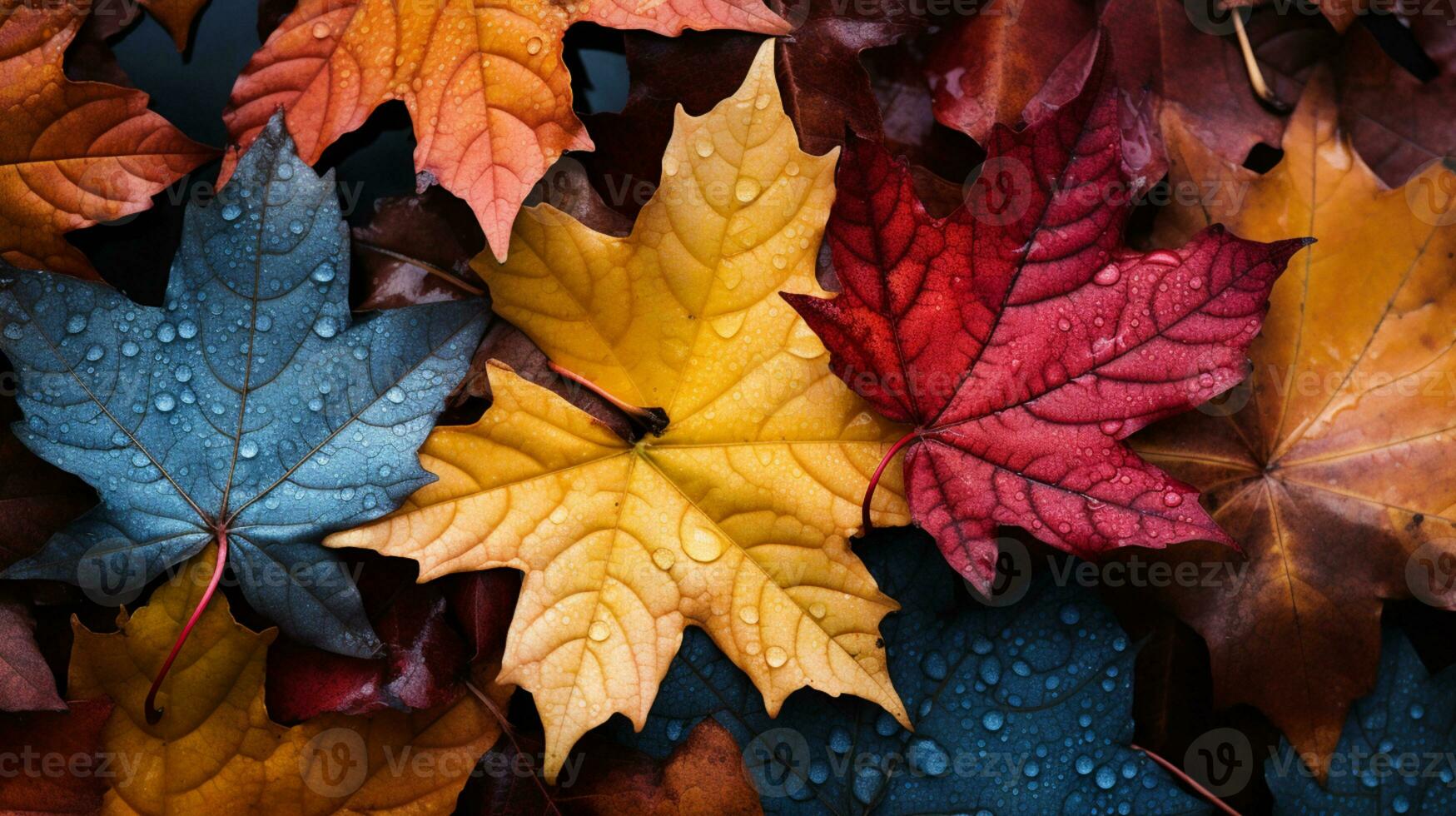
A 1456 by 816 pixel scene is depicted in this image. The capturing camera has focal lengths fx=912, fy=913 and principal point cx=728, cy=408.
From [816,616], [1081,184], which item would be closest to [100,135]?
[816,616]

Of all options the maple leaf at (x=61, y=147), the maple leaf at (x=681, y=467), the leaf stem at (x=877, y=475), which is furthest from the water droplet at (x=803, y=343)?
the maple leaf at (x=61, y=147)

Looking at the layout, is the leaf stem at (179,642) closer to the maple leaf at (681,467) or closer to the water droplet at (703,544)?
the maple leaf at (681,467)

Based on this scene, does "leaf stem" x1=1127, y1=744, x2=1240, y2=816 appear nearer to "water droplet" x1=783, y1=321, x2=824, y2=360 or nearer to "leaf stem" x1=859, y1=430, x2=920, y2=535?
"leaf stem" x1=859, y1=430, x2=920, y2=535

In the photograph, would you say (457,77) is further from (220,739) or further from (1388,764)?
(1388,764)

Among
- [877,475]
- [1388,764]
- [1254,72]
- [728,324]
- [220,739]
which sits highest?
[1254,72]

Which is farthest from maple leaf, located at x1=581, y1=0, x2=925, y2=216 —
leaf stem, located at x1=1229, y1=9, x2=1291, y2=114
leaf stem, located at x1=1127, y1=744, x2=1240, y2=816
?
leaf stem, located at x1=1127, y1=744, x2=1240, y2=816

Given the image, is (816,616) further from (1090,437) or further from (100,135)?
(100,135)

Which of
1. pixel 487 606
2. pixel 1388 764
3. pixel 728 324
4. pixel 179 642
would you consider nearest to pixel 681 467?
pixel 728 324
